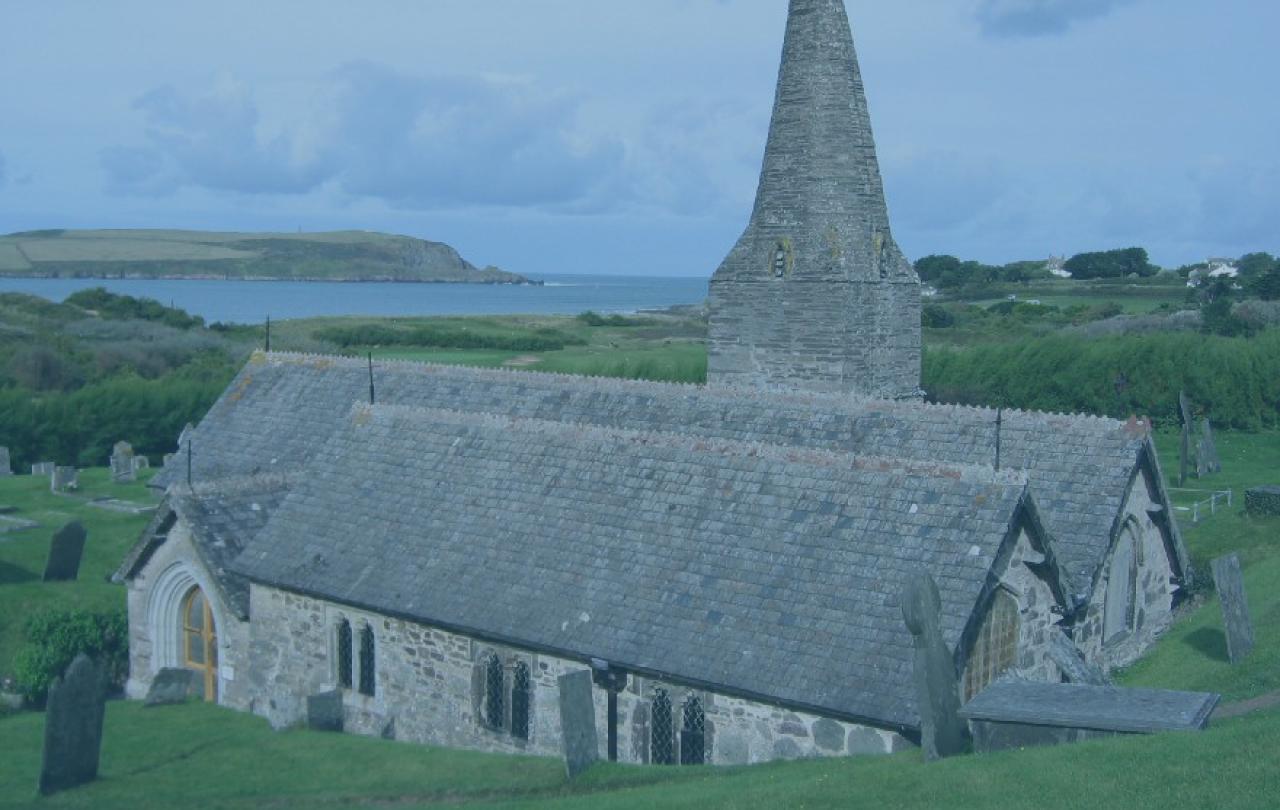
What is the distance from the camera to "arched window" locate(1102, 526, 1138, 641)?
1981cm

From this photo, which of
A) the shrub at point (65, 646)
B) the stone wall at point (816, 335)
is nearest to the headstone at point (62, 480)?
the shrub at point (65, 646)

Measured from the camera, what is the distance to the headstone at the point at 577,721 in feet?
47.3

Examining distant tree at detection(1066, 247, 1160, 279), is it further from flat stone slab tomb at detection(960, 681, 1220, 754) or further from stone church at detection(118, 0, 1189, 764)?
flat stone slab tomb at detection(960, 681, 1220, 754)

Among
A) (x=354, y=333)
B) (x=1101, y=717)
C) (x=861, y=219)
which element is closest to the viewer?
(x=1101, y=717)

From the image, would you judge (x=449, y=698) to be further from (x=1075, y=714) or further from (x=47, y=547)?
(x=47, y=547)

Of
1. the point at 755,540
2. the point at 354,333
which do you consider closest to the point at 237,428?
the point at 755,540

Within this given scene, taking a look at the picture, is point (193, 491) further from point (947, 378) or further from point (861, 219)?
point (947, 378)

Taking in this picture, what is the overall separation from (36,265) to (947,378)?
170 meters

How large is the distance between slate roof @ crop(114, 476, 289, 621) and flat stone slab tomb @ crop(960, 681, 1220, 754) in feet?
40.2

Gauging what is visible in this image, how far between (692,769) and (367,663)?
616cm

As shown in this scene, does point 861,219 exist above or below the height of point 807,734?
above

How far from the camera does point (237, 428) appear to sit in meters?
28.4

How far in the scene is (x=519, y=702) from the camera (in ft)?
54.7

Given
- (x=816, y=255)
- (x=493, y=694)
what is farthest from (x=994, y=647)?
(x=816, y=255)
